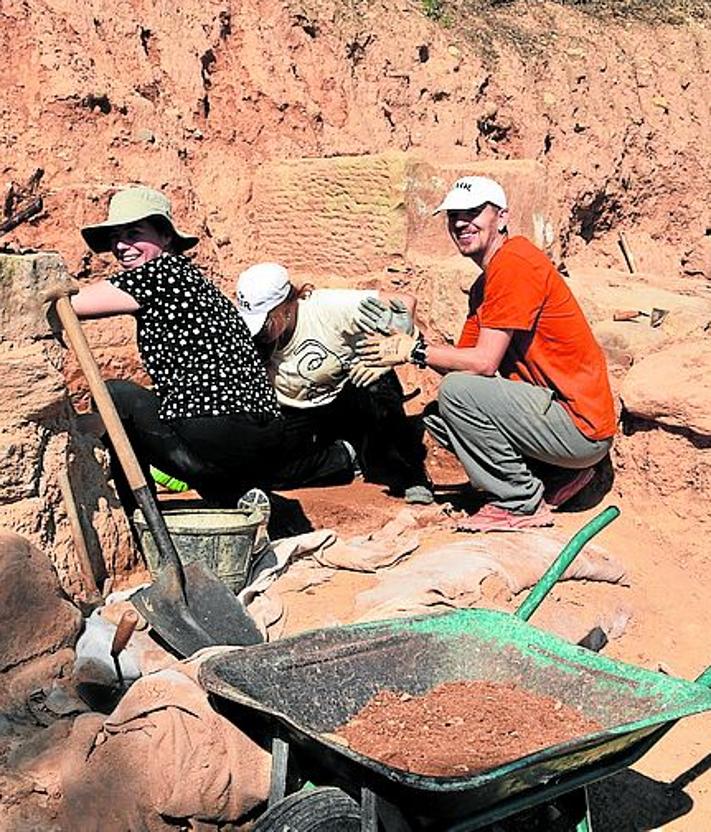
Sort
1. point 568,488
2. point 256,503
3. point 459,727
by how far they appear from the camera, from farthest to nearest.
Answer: point 568,488
point 256,503
point 459,727

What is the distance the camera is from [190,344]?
460 cm

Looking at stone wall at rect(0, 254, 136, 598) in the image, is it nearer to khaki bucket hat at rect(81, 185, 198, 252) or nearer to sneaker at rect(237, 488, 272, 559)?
khaki bucket hat at rect(81, 185, 198, 252)

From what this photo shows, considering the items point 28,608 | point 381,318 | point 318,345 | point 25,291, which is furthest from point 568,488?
point 28,608

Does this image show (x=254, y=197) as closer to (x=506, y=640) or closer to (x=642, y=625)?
(x=642, y=625)

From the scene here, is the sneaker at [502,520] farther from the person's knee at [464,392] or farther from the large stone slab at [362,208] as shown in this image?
the large stone slab at [362,208]

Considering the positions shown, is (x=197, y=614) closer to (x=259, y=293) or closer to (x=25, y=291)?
(x=25, y=291)

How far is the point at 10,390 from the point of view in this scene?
3.92 metres

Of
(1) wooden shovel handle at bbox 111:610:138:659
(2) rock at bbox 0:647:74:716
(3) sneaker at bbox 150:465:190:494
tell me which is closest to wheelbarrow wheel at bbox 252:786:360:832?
(1) wooden shovel handle at bbox 111:610:138:659

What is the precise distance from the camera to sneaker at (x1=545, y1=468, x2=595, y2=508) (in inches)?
209

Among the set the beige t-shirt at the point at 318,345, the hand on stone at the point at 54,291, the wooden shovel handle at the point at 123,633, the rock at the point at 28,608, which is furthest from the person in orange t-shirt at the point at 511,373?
the wooden shovel handle at the point at 123,633

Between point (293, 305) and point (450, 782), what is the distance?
316 centimetres

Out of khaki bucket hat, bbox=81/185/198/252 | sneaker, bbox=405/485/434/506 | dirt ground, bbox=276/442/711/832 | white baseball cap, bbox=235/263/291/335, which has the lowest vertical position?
sneaker, bbox=405/485/434/506

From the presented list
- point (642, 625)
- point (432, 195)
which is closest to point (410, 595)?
point (642, 625)

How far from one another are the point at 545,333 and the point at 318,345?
107 cm
